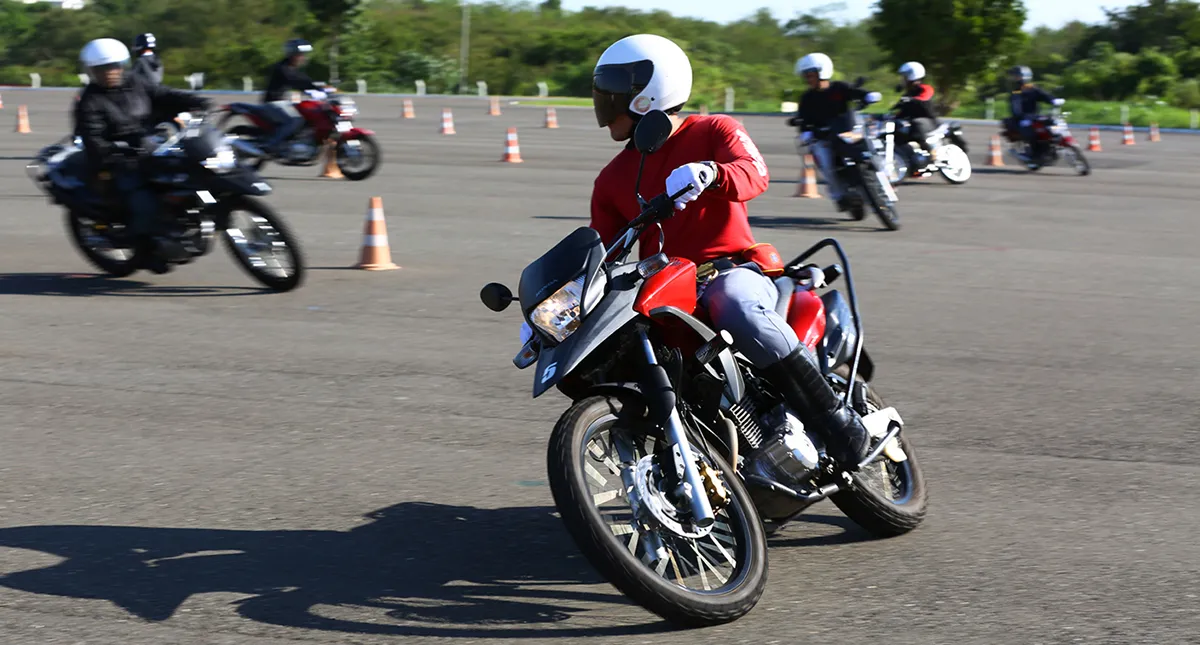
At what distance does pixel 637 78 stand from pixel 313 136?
1579 centimetres

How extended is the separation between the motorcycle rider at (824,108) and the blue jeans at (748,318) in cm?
1185

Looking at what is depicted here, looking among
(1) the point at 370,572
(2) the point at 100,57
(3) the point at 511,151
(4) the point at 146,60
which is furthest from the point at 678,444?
(3) the point at 511,151

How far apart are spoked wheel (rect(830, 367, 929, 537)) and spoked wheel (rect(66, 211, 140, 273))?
7279 mm

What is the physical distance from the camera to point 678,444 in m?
4.12

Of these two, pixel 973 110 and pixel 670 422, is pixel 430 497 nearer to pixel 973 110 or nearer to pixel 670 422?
pixel 670 422

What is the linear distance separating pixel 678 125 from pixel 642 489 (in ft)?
4.28

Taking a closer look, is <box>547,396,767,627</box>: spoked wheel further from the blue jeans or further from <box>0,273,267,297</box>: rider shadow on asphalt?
<box>0,273,267,297</box>: rider shadow on asphalt

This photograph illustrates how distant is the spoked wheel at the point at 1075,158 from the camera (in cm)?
2425

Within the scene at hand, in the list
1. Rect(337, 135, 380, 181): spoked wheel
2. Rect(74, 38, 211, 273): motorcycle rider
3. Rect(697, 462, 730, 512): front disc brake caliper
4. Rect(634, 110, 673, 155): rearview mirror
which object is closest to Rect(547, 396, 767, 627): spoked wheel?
Rect(697, 462, 730, 512): front disc brake caliper

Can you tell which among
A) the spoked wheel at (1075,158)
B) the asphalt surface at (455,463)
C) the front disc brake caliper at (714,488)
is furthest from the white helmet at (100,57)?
the spoked wheel at (1075,158)

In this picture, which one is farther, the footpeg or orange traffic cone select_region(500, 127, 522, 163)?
orange traffic cone select_region(500, 127, 522, 163)

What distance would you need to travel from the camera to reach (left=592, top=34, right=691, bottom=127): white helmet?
455 centimetres

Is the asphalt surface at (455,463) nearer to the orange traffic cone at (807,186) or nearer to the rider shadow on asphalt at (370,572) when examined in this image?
the rider shadow on asphalt at (370,572)

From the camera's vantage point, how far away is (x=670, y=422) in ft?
13.6
